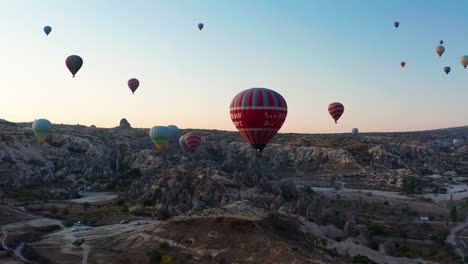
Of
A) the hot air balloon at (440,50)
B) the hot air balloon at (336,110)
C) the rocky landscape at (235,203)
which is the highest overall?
the hot air balloon at (440,50)

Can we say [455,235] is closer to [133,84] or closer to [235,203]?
[235,203]

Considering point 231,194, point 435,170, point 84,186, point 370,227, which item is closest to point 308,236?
point 370,227

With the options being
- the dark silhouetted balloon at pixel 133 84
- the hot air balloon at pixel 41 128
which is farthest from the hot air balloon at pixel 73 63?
the hot air balloon at pixel 41 128

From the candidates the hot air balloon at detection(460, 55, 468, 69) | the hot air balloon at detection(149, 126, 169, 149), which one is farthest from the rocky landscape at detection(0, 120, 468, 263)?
the hot air balloon at detection(460, 55, 468, 69)

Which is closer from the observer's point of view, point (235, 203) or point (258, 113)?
point (258, 113)

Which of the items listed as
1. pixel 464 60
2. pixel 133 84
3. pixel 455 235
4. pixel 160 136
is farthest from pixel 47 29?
pixel 464 60

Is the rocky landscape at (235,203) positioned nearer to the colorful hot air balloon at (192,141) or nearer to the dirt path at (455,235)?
the dirt path at (455,235)
